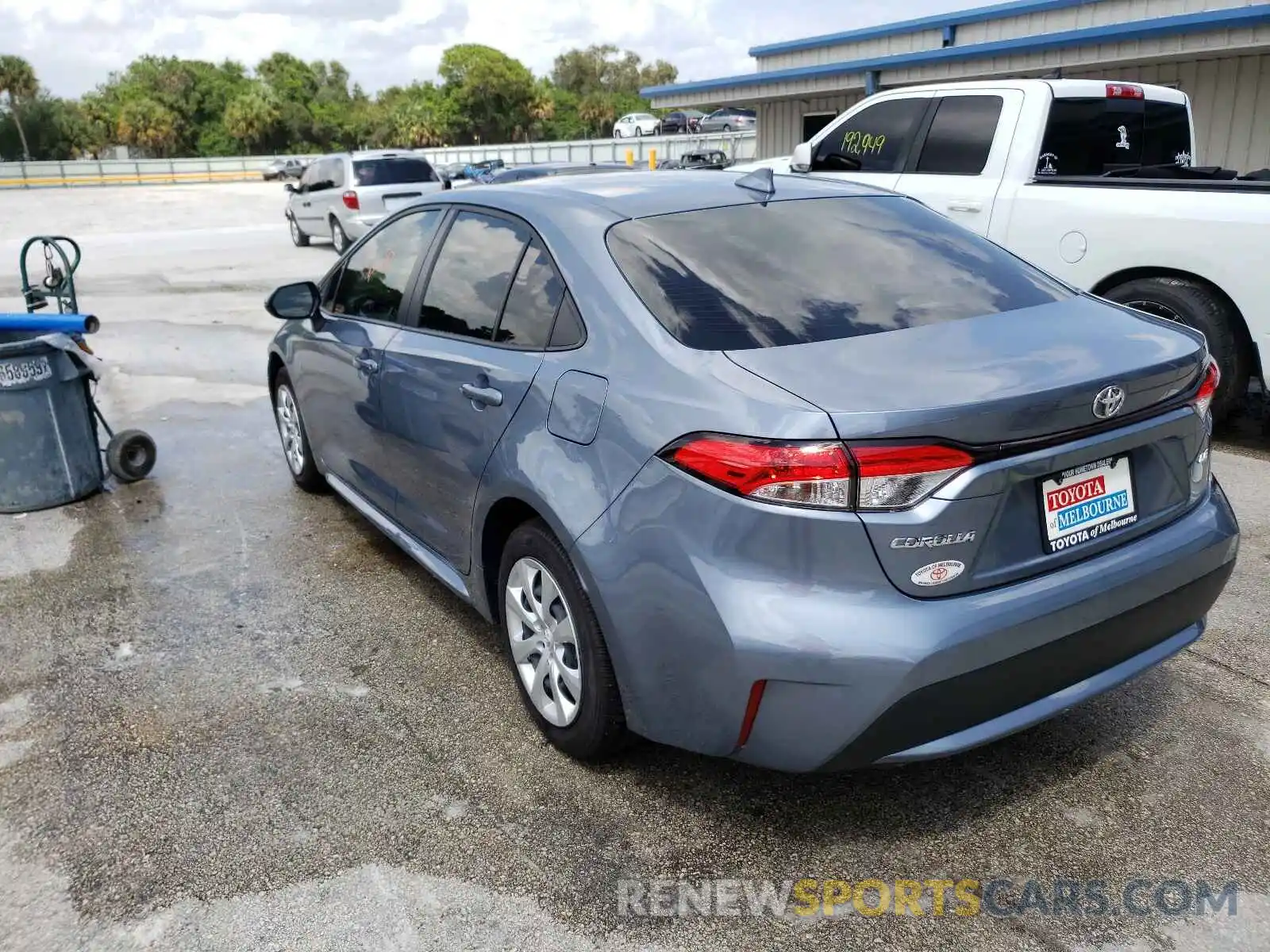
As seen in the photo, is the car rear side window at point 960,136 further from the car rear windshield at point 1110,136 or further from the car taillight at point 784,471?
the car taillight at point 784,471

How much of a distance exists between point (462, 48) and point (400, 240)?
331 feet

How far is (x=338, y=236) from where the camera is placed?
18375 millimetres

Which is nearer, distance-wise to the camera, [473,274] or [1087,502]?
[1087,502]

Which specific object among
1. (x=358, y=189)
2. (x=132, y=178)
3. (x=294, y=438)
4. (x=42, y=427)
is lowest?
(x=294, y=438)

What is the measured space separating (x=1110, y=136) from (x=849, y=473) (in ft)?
19.8

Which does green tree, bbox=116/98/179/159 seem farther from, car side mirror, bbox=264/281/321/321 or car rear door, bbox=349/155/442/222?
car side mirror, bbox=264/281/321/321

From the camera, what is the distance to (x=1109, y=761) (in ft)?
10.1

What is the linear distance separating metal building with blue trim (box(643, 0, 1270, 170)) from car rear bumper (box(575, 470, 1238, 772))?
11142 mm

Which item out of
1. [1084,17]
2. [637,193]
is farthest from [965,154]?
[1084,17]

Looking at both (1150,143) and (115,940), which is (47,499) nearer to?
(115,940)

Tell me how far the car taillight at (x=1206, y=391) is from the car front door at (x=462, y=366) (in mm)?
1807

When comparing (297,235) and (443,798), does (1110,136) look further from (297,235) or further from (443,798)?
(297,235)

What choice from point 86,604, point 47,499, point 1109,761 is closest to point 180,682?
point 86,604

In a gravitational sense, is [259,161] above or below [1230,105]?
above
